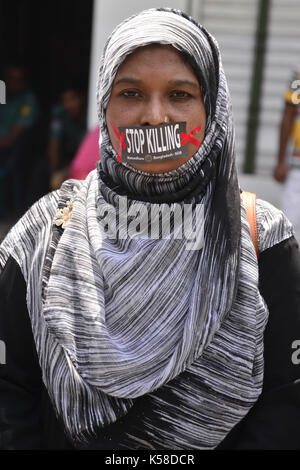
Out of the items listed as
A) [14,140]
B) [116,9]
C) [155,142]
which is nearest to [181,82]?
[155,142]

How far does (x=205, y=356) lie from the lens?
1.61m

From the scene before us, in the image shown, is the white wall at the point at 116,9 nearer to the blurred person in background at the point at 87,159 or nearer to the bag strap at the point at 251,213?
the blurred person in background at the point at 87,159

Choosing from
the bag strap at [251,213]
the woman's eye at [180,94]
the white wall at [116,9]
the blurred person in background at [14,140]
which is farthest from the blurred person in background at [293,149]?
the blurred person in background at [14,140]

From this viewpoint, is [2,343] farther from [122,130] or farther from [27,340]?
[122,130]

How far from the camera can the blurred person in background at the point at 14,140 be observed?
24.6ft

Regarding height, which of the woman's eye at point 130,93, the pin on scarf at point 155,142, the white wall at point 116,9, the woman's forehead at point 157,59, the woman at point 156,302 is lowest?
the woman at point 156,302

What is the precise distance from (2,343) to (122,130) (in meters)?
0.59

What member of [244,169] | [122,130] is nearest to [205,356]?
[122,130]

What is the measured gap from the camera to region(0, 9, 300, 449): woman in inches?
62.2

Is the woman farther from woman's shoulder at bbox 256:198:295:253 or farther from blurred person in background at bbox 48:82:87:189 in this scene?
blurred person in background at bbox 48:82:87:189

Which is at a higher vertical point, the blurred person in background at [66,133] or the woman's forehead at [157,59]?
the woman's forehead at [157,59]

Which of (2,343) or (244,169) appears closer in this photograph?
(2,343)

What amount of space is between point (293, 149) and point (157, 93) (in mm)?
2930

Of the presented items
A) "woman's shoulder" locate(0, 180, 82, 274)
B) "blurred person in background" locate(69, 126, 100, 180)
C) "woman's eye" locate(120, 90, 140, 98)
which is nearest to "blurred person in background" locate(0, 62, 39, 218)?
→ "blurred person in background" locate(69, 126, 100, 180)
